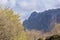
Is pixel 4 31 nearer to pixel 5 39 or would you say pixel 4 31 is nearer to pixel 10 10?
pixel 5 39

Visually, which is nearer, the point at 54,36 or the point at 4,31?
the point at 54,36

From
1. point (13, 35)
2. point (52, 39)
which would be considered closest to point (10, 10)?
point (13, 35)

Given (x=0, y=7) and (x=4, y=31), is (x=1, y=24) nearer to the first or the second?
(x=4, y=31)

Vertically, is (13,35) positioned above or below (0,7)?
below

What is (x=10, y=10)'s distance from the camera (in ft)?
118

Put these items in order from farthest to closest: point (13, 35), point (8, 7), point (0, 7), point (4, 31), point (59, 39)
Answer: point (8, 7) < point (0, 7) < point (13, 35) < point (4, 31) < point (59, 39)

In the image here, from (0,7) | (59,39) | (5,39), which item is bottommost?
(59,39)

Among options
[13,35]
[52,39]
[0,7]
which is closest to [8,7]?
[0,7]

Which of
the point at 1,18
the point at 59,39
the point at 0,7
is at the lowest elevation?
the point at 59,39

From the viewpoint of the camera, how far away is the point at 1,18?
2638cm

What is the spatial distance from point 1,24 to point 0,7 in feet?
14.8

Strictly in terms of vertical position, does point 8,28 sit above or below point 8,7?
below

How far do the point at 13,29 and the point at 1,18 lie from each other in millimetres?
1785

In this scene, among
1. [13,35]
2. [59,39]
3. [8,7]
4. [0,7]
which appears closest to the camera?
[59,39]
